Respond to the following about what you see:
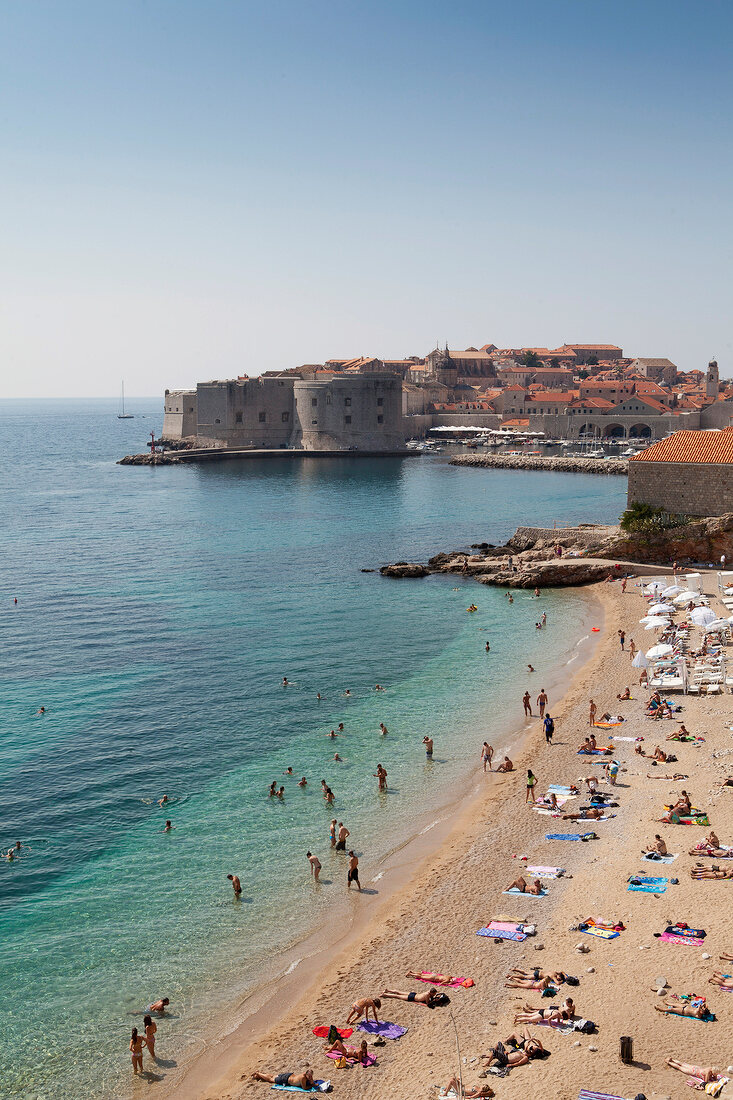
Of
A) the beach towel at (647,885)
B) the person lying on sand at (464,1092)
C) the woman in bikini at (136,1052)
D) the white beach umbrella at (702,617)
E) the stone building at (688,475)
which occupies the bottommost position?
the woman in bikini at (136,1052)

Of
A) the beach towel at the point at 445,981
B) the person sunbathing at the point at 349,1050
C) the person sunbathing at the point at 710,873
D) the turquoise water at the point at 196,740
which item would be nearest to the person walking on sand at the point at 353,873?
the turquoise water at the point at 196,740

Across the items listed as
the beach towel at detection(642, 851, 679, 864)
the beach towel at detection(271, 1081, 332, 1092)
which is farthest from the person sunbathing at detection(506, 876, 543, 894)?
the beach towel at detection(271, 1081, 332, 1092)

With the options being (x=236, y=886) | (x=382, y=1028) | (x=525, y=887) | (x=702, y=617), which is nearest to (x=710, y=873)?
(x=525, y=887)

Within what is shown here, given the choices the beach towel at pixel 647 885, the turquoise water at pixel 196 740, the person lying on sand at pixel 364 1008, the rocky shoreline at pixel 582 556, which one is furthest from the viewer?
the rocky shoreline at pixel 582 556

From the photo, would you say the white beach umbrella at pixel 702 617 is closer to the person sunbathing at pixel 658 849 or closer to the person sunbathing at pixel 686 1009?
the person sunbathing at pixel 658 849

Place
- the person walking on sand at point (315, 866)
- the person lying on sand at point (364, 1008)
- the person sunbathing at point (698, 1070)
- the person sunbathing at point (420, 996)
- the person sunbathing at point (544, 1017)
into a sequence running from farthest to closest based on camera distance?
1. the person walking on sand at point (315, 866)
2. the person sunbathing at point (420, 996)
3. the person lying on sand at point (364, 1008)
4. the person sunbathing at point (544, 1017)
5. the person sunbathing at point (698, 1070)

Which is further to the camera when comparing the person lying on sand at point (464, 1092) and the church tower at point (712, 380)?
the church tower at point (712, 380)

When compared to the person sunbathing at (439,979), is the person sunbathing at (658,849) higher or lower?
higher

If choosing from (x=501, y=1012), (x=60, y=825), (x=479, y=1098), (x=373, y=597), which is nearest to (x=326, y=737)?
(x=60, y=825)
